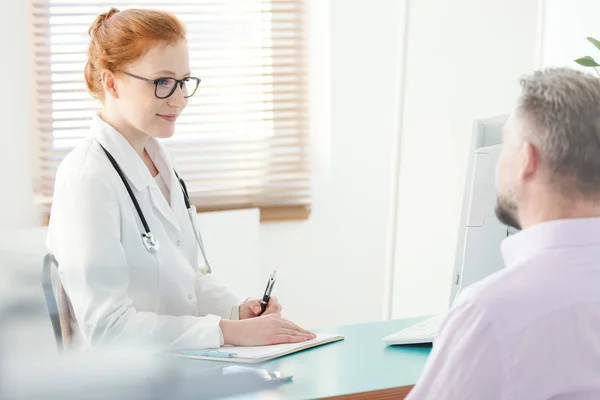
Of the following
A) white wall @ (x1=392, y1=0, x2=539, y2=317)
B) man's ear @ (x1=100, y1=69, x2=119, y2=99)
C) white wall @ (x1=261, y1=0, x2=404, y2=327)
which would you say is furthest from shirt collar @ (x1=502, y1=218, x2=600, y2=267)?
white wall @ (x1=261, y1=0, x2=404, y2=327)

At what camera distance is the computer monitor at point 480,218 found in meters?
1.97

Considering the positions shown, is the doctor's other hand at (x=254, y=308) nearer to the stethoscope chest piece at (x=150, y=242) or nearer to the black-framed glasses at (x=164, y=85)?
the stethoscope chest piece at (x=150, y=242)

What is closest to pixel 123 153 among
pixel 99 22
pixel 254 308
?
pixel 99 22

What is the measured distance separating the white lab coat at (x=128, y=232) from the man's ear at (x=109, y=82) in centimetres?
8

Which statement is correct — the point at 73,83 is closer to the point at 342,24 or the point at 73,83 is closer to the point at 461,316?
the point at 342,24

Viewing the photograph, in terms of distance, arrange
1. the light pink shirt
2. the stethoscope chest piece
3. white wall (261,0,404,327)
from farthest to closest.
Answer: white wall (261,0,404,327)
the stethoscope chest piece
the light pink shirt

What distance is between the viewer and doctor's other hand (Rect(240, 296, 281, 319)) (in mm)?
2162

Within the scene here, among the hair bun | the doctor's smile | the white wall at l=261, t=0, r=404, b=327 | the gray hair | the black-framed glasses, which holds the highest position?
the hair bun

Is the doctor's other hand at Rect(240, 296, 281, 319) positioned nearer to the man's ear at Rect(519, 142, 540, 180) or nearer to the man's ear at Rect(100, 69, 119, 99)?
the man's ear at Rect(100, 69, 119, 99)

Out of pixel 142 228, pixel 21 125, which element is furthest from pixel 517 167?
pixel 21 125

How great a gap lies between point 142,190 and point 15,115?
1.63 m

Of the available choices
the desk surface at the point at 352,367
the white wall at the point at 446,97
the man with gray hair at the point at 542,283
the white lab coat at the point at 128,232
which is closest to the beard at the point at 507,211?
the man with gray hair at the point at 542,283

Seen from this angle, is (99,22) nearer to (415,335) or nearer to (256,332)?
(256,332)

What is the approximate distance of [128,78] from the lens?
7.07 ft
